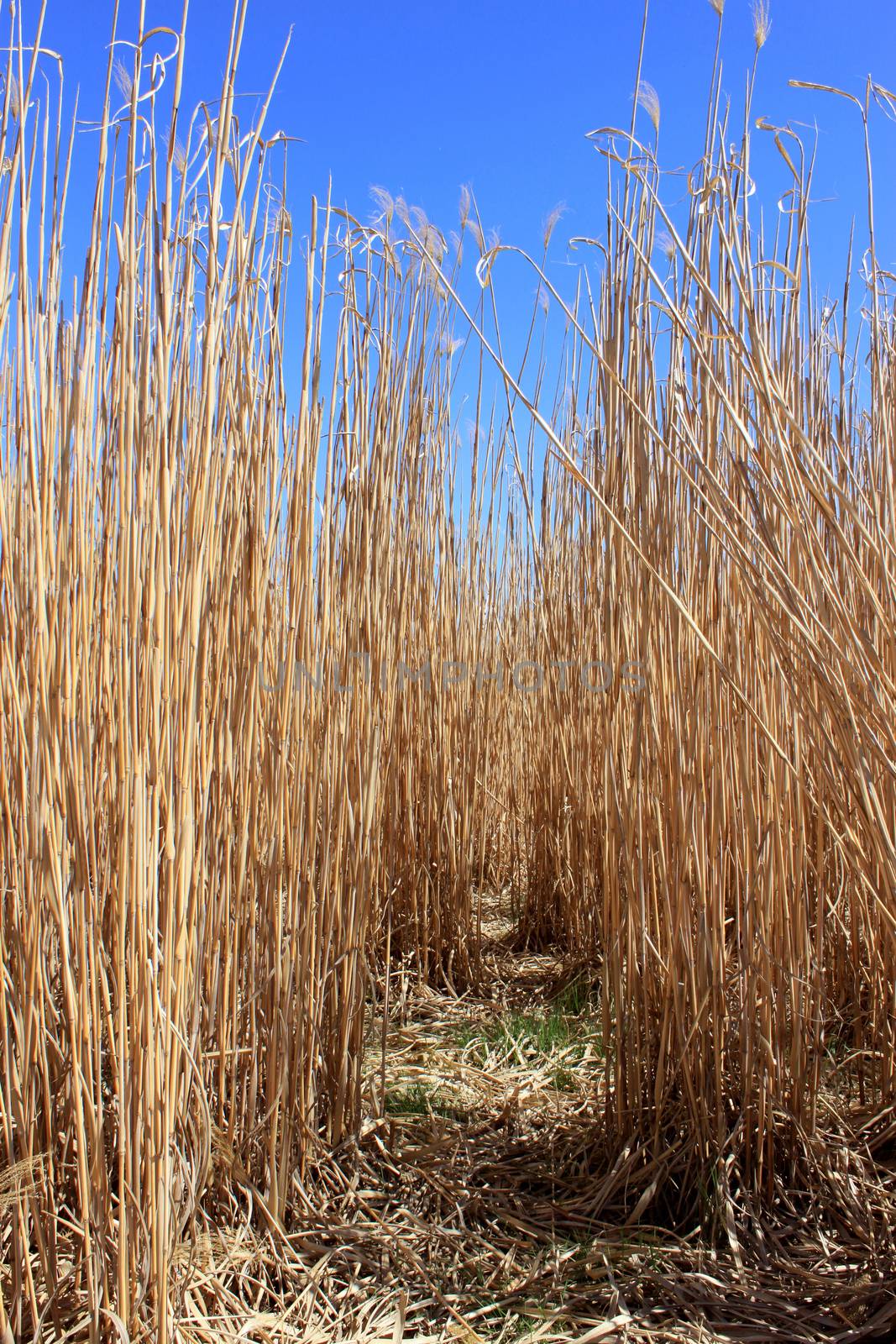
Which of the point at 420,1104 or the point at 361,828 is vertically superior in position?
the point at 361,828

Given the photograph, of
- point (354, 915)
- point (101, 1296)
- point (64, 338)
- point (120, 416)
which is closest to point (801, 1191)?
point (354, 915)

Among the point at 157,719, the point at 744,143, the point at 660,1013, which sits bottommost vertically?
the point at 660,1013

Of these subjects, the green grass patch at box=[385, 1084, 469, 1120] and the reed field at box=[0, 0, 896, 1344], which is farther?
the green grass patch at box=[385, 1084, 469, 1120]

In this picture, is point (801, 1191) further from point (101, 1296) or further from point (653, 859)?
point (101, 1296)

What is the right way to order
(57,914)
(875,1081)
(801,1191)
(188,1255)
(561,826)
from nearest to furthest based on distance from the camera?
(57,914) → (188,1255) → (801,1191) → (875,1081) → (561,826)

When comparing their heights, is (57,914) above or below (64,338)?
below

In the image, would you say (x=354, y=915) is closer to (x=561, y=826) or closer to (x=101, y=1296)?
(x=101, y=1296)

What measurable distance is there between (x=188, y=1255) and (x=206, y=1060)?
0.17 meters

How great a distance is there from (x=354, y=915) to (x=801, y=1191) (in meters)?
0.60

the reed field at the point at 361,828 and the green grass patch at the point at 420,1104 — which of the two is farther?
the green grass patch at the point at 420,1104

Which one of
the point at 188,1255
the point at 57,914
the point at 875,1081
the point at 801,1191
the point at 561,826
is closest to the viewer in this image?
the point at 57,914

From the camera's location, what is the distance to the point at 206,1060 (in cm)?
95

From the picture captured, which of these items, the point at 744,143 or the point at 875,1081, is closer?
the point at 744,143

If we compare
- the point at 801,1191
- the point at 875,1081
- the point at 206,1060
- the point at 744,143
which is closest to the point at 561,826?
the point at 875,1081
